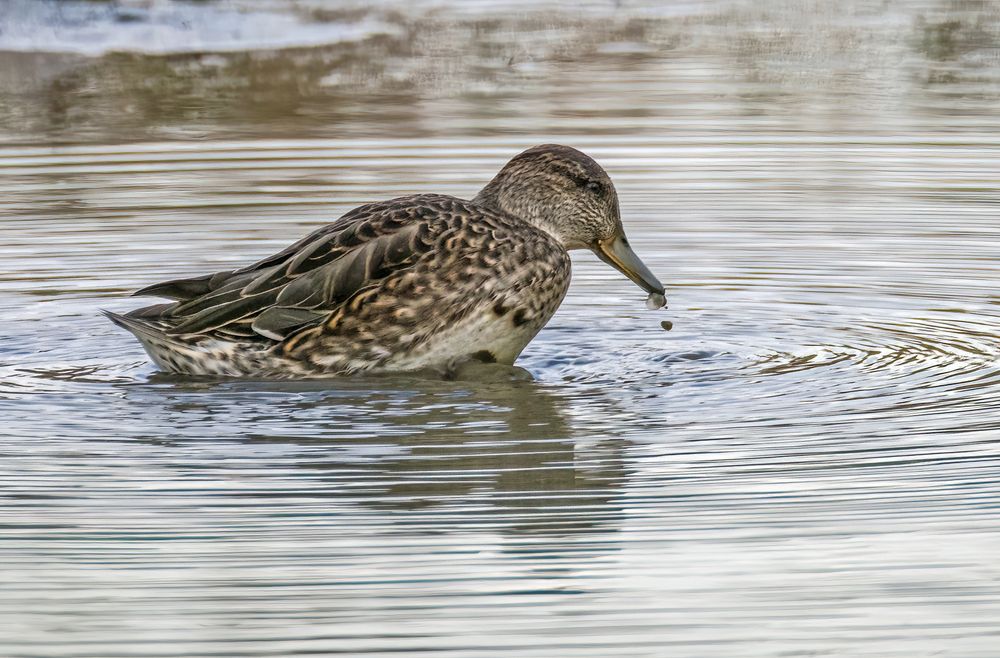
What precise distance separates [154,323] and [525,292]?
1532mm

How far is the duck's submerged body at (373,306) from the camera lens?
23.4 feet

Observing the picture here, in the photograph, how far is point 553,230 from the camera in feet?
26.5

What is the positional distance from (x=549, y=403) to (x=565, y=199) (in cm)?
151

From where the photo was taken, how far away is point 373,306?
7.12m

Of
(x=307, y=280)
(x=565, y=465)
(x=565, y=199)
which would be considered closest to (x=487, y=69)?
(x=565, y=199)

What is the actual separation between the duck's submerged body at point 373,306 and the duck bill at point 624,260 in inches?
27.7

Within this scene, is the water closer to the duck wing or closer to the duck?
the duck

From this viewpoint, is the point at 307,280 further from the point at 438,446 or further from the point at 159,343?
the point at 438,446

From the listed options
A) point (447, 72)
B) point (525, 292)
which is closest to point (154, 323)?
point (525, 292)

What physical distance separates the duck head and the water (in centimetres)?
40

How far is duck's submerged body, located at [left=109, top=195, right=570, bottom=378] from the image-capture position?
7.14 meters

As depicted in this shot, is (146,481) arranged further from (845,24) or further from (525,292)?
(845,24)

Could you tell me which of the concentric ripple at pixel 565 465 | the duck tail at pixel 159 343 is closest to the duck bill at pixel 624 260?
the concentric ripple at pixel 565 465

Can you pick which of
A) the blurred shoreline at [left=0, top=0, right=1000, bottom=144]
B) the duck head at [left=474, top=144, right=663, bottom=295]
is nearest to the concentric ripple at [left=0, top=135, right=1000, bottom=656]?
the duck head at [left=474, top=144, right=663, bottom=295]
